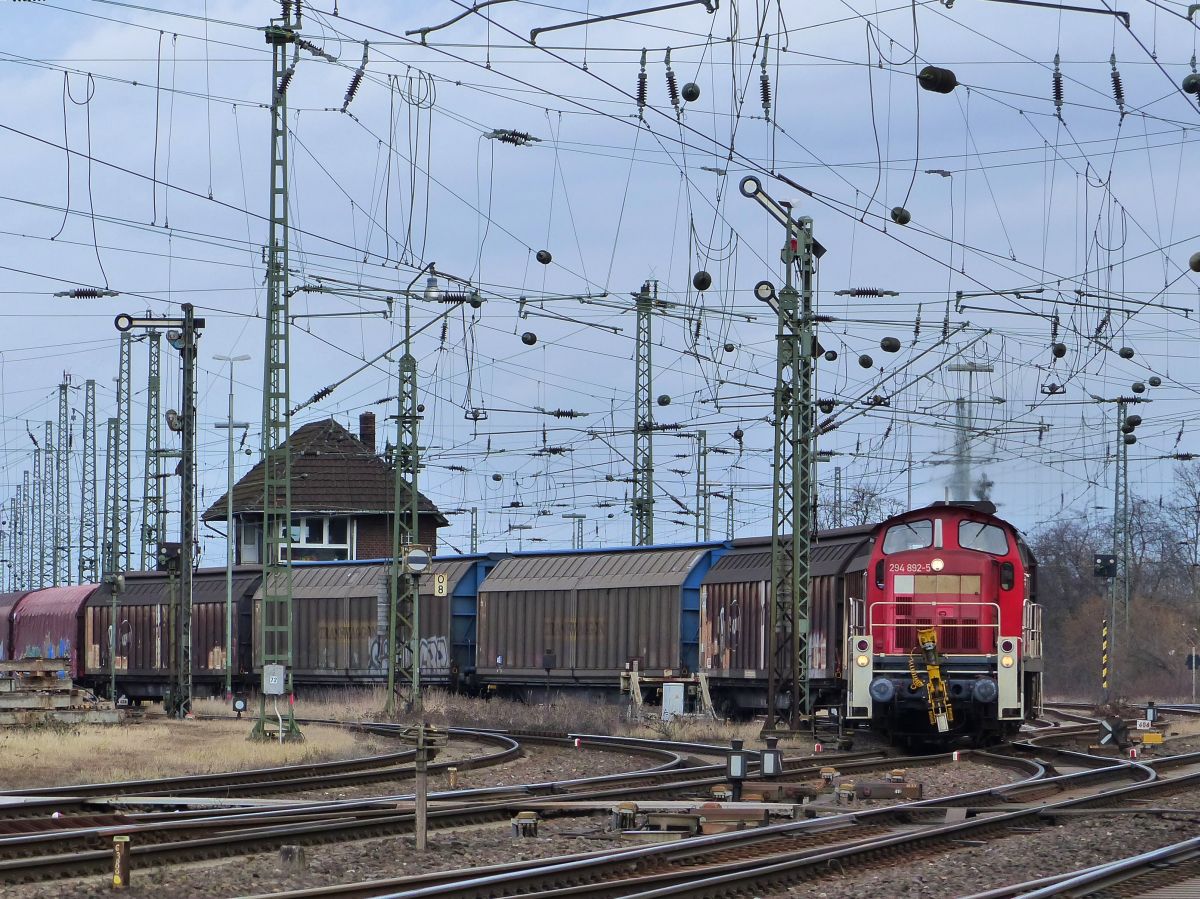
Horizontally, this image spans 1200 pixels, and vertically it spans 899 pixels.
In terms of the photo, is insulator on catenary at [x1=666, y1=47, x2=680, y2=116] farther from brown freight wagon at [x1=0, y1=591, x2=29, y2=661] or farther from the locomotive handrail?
brown freight wagon at [x1=0, y1=591, x2=29, y2=661]

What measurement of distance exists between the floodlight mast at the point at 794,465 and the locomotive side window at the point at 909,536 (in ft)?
9.84

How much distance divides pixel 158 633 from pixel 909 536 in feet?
103

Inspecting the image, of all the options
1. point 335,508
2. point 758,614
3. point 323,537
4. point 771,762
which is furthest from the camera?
point 323,537

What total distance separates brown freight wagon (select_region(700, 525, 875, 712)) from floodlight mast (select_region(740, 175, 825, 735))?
86cm

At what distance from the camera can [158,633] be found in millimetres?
51281

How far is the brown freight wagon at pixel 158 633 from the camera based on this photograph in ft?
164

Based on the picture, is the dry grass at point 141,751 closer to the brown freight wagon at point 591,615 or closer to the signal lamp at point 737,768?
the brown freight wagon at point 591,615

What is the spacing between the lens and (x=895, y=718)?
26016mm

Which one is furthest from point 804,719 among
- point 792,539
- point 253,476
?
point 253,476

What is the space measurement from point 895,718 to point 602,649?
1503cm

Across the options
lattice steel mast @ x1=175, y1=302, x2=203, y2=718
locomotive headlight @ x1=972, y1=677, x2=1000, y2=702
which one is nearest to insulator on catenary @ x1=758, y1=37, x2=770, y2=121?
locomotive headlight @ x1=972, y1=677, x2=1000, y2=702

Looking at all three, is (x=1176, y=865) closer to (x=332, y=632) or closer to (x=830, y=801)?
(x=830, y=801)

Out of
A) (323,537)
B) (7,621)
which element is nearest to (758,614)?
(7,621)

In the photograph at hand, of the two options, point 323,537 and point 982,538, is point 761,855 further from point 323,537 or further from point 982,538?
point 323,537
